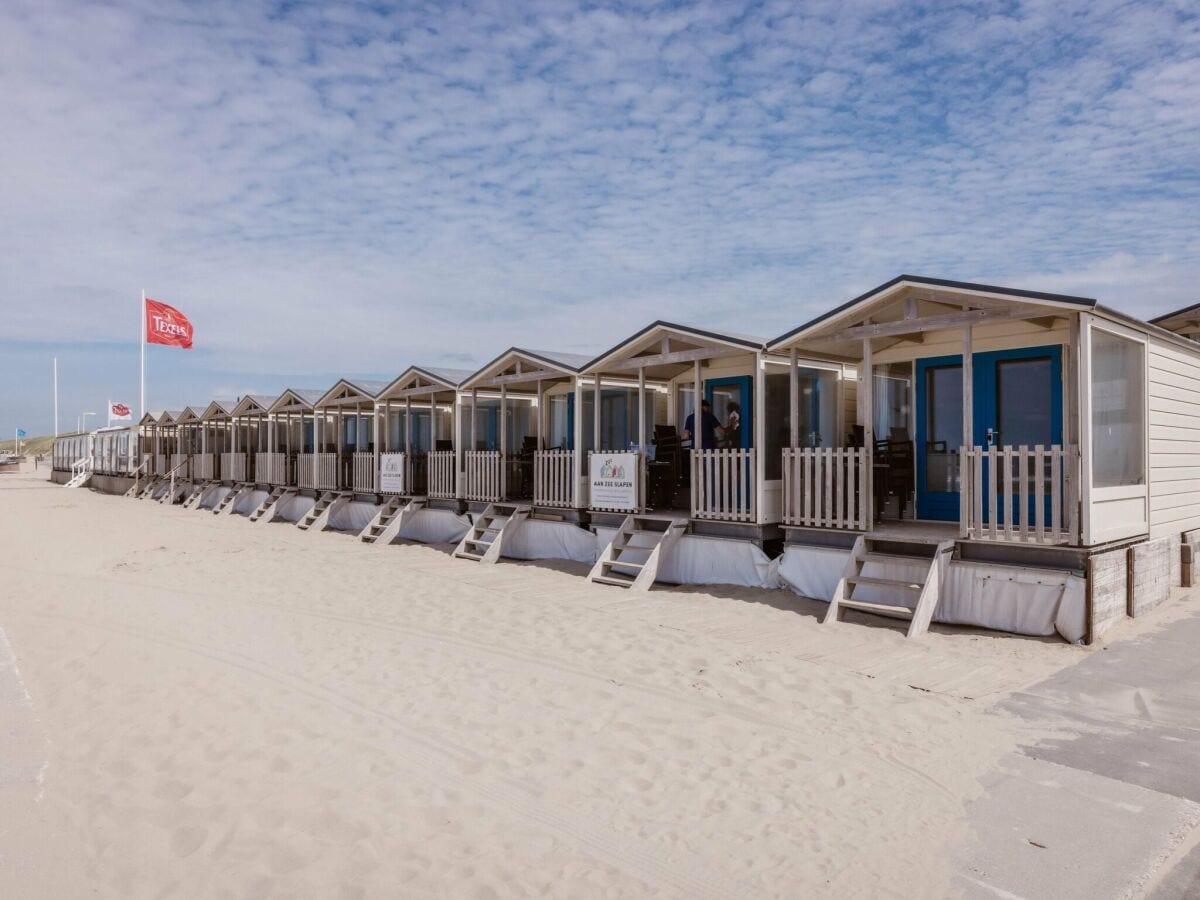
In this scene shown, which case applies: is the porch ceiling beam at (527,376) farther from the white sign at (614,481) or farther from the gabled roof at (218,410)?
the gabled roof at (218,410)

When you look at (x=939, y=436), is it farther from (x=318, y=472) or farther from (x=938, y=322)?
(x=318, y=472)

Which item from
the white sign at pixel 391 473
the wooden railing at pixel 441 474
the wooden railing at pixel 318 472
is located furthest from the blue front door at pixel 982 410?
the wooden railing at pixel 318 472

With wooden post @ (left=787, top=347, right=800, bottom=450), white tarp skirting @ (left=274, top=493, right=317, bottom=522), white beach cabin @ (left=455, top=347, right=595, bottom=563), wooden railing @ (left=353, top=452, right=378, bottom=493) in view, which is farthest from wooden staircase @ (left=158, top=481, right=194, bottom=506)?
wooden post @ (left=787, top=347, right=800, bottom=450)

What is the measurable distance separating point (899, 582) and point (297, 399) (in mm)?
15680

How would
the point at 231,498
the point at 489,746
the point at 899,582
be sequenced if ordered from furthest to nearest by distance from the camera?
the point at 231,498 < the point at 899,582 < the point at 489,746

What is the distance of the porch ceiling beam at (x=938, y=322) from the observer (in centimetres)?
774

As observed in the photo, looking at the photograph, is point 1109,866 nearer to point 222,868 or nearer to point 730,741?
point 730,741

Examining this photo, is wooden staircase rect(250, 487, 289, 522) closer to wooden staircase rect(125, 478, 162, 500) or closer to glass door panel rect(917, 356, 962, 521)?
wooden staircase rect(125, 478, 162, 500)

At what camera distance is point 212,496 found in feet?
79.3

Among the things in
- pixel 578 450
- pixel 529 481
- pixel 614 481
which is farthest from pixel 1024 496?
pixel 529 481

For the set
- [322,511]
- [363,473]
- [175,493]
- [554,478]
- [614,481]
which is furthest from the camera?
[175,493]

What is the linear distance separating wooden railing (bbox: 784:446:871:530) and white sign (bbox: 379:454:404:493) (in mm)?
9385

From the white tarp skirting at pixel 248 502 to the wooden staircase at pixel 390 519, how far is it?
625cm

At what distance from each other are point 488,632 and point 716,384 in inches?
242
